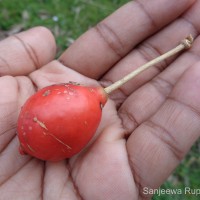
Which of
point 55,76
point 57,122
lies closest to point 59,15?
point 55,76

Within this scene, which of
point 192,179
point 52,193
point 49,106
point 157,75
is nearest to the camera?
point 49,106

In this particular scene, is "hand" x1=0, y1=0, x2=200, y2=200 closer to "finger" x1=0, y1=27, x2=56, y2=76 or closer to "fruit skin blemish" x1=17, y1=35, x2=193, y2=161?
"finger" x1=0, y1=27, x2=56, y2=76

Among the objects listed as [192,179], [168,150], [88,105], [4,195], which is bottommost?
[192,179]

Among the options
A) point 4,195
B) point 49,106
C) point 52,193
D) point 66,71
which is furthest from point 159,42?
point 4,195

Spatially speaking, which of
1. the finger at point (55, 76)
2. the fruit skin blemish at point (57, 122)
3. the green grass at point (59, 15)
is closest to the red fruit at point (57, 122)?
the fruit skin blemish at point (57, 122)

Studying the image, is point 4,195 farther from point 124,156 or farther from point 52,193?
point 124,156

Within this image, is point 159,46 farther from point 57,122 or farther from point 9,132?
point 9,132

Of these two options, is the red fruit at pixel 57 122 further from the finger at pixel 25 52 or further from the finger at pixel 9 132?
the finger at pixel 25 52

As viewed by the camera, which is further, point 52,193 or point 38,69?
point 38,69
